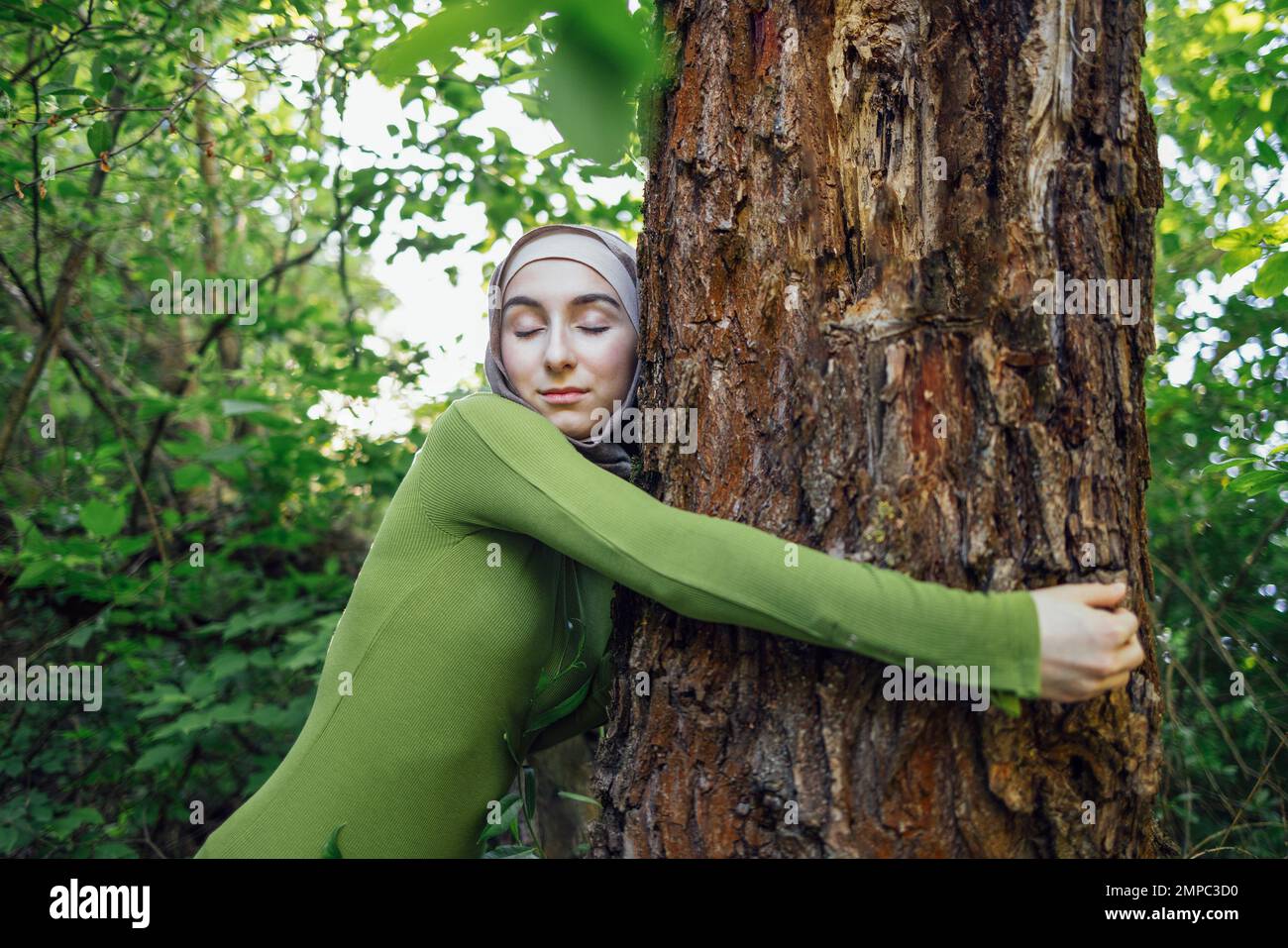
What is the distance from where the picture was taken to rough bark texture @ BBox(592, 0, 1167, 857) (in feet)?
4.58

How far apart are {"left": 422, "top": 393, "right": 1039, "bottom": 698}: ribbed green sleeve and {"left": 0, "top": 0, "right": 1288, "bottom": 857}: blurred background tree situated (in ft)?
6.65

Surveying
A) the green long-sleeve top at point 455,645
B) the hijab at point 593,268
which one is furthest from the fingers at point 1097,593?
the hijab at point 593,268

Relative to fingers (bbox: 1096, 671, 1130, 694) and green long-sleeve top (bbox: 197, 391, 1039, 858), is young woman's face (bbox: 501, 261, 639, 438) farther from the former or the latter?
fingers (bbox: 1096, 671, 1130, 694)

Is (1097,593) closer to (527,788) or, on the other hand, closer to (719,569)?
(719,569)

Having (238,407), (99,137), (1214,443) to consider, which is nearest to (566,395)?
(238,407)

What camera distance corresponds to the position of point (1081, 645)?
4.26 feet

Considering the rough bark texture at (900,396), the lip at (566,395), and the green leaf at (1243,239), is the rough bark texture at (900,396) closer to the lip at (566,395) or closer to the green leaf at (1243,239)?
the lip at (566,395)

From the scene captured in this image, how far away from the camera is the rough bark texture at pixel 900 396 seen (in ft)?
4.58

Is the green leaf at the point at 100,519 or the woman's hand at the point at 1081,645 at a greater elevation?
the green leaf at the point at 100,519

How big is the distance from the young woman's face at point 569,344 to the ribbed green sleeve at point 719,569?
17 centimetres
